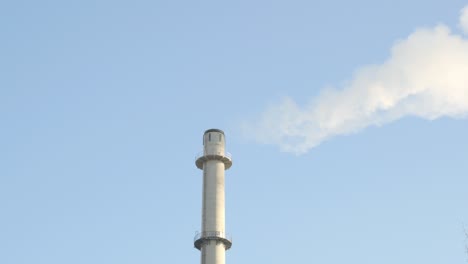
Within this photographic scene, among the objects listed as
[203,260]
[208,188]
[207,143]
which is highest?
[207,143]

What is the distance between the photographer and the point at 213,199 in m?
99.4

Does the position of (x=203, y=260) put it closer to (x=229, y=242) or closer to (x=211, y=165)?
(x=229, y=242)

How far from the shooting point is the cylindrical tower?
96.4m

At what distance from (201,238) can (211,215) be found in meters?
3.37

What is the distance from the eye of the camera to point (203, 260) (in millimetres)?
95812

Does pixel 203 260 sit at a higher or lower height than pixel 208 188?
lower

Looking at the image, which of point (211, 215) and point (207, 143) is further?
point (207, 143)

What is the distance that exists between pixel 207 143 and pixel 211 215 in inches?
447

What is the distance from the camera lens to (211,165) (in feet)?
336

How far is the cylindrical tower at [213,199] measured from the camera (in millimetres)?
96375

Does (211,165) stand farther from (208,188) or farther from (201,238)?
(201,238)

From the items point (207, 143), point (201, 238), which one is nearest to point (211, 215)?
point (201, 238)

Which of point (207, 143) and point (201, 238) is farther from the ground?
point (207, 143)

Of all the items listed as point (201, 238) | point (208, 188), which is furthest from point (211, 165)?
point (201, 238)
